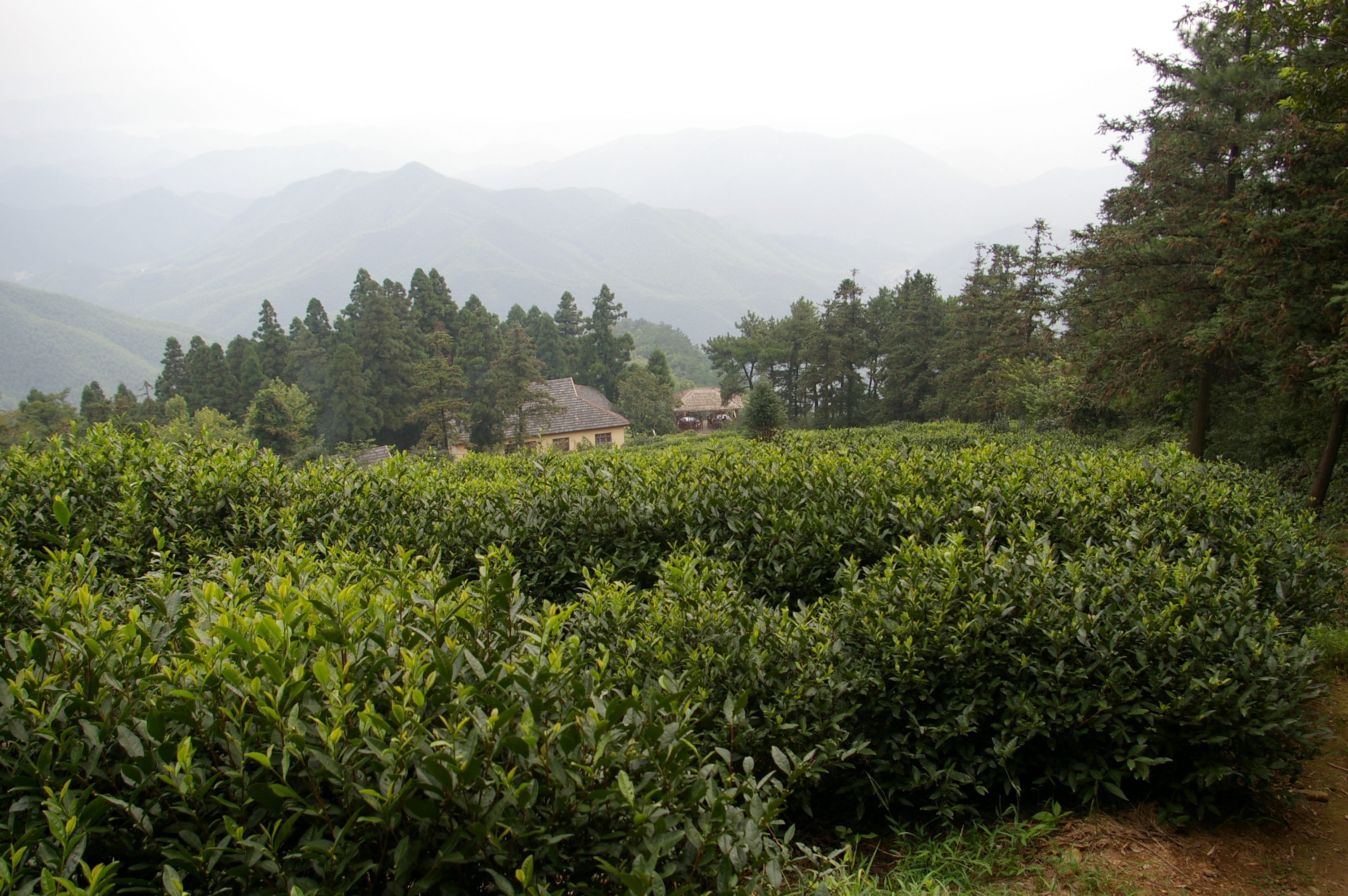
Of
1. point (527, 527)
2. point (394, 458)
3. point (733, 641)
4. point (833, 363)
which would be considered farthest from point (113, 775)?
point (833, 363)

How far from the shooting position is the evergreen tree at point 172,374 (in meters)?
42.1

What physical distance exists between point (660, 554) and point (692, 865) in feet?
10.0

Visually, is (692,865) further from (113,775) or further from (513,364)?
(513,364)

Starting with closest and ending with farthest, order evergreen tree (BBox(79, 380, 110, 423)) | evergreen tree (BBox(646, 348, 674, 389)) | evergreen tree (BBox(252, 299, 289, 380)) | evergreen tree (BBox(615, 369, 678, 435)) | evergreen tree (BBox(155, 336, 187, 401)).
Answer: evergreen tree (BBox(79, 380, 110, 423)) < evergreen tree (BBox(155, 336, 187, 401)) < evergreen tree (BBox(252, 299, 289, 380)) < evergreen tree (BBox(615, 369, 678, 435)) < evergreen tree (BBox(646, 348, 674, 389))

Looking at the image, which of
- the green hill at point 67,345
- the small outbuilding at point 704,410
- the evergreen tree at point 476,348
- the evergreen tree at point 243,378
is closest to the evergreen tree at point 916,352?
the evergreen tree at point 476,348

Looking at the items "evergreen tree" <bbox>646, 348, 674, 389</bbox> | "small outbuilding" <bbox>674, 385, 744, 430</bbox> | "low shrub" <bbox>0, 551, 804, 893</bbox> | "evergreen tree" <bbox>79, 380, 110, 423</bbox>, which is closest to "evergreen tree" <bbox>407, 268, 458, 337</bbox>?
"evergreen tree" <bbox>79, 380, 110, 423</bbox>

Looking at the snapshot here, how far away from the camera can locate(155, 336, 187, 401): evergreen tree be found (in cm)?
4209

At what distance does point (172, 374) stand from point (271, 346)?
608 cm

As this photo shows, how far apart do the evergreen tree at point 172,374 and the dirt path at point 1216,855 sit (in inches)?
2039

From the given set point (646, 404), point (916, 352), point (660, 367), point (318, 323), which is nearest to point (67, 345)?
point (318, 323)

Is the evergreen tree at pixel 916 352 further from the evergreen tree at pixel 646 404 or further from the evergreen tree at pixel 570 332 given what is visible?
the evergreen tree at pixel 570 332

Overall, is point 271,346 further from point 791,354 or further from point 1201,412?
point 1201,412

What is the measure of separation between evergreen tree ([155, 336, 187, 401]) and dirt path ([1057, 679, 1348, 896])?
5180 cm

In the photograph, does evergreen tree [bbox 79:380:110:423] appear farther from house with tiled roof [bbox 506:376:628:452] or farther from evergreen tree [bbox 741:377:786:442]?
evergreen tree [bbox 741:377:786:442]
